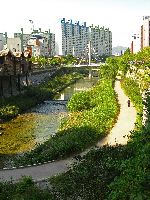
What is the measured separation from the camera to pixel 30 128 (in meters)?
39.8

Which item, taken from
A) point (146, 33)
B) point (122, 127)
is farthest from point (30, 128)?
point (146, 33)

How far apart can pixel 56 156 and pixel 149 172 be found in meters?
12.3

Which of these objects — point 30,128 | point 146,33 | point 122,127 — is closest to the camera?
point 122,127

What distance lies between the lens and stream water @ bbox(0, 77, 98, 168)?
31.9 meters

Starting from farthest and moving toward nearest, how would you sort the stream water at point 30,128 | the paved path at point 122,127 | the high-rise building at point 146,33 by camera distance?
the high-rise building at point 146,33, the stream water at point 30,128, the paved path at point 122,127

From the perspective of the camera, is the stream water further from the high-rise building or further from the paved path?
the high-rise building

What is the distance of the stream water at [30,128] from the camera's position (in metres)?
31.9

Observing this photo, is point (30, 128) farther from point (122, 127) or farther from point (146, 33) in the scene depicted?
point (146, 33)

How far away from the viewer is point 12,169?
75.0 feet

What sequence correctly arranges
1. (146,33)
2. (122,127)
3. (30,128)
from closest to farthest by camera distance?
(122,127)
(30,128)
(146,33)

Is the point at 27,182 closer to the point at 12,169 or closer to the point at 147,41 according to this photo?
the point at 12,169

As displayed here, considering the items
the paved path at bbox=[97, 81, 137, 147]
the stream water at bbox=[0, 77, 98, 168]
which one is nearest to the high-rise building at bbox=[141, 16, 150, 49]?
the stream water at bbox=[0, 77, 98, 168]

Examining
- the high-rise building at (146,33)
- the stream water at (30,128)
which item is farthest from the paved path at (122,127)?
the high-rise building at (146,33)

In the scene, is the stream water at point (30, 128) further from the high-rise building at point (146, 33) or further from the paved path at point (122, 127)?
the high-rise building at point (146, 33)
